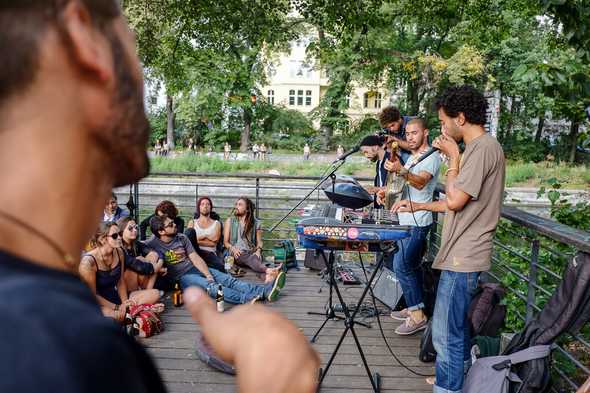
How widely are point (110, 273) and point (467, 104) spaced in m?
3.24

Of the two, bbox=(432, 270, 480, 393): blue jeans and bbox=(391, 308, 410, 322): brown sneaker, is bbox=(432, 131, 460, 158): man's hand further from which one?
bbox=(391, 308, 410, 322): brown sneaker

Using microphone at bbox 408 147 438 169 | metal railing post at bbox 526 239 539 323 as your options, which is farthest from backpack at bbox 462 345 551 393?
microphone at bbox 408 147 438 169

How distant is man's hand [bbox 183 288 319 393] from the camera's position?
0.49 m

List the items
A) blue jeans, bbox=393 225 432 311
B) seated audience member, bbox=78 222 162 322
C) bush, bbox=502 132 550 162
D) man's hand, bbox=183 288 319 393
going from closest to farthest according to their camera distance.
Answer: man's hand, bbox=183 288 319 393 → blue jeans, bbox=393 225 432 311 → seated audience member, bbox=78 222 162 322 → bush, bbox=502 132 550 162

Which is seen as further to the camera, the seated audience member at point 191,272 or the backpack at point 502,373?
the seated audience member at point 191,272

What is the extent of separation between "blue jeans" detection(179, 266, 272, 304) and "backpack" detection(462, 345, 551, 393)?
104 inches

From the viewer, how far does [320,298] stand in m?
5.11

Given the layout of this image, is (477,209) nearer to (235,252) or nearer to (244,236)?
(235,252)

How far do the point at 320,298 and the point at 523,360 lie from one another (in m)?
2.78

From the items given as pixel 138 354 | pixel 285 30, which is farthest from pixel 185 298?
pixel 285 30

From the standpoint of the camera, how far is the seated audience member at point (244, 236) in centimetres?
609

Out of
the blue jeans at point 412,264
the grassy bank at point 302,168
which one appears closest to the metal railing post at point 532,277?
the blue jeans at point 412,264

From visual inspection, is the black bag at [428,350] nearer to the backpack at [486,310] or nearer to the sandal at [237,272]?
the backpack at [486,310]

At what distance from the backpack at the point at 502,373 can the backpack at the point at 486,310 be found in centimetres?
62
